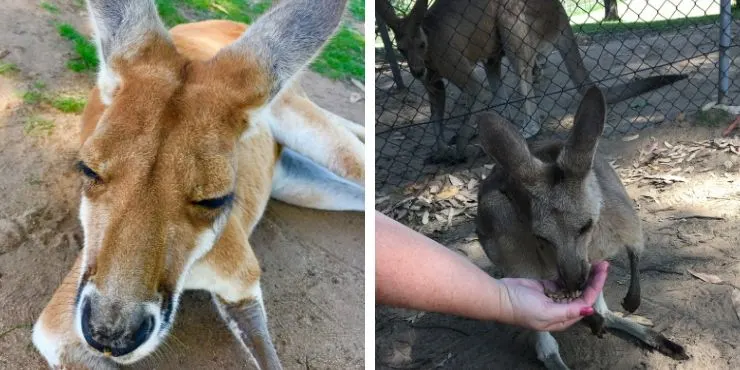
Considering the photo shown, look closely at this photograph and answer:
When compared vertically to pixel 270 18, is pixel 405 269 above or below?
below

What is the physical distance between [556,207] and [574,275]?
240 mm

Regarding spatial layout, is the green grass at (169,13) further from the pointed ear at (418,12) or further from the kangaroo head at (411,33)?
the pointed ear at (418,12)

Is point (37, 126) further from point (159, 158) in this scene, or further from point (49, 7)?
point (159, 158)

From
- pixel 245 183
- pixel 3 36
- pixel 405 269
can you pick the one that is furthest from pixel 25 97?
pixel 405 269

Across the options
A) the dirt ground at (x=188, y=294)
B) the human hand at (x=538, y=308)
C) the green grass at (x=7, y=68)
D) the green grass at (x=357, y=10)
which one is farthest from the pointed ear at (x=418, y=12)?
the human hand at (x=538, y=308)

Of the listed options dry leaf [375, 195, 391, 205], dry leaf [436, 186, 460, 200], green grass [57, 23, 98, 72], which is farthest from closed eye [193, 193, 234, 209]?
dry leaf [436, 186, 460, 200]

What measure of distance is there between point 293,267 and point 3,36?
192cm

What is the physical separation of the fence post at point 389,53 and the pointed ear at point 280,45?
305 centimetres

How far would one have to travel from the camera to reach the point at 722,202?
11.1 ft

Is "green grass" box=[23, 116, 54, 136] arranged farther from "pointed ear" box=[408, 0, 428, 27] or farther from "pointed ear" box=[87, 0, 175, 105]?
"pointed ear" box=[408, 0, 428, 27]

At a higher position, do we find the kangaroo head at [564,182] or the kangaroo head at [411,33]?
the kangaroo head at [564,182]

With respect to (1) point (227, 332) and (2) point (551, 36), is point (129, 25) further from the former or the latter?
(2) point (551, 36)

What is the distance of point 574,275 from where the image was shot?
221 centimetres

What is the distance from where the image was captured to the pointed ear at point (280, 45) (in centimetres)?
162
